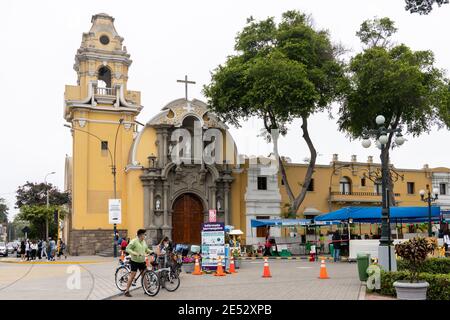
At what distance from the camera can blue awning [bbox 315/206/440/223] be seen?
29953mm

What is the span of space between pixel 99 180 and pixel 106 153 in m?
2.10

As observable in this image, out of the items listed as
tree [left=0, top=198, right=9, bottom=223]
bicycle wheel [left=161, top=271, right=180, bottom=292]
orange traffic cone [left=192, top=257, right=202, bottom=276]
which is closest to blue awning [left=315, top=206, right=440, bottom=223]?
orange traffic cone [left=192, top=257, right=202, bottom=276]

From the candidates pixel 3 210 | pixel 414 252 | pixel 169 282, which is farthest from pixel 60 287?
pixel 3 210

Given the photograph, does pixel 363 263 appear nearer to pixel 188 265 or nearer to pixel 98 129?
pixel 188 265

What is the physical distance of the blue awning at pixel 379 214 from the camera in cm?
2995

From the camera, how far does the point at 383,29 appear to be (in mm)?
40125

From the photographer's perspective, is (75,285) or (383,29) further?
(383,29)

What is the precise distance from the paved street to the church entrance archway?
62.1 feet

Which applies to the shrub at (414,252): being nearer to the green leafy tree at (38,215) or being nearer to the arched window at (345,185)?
the arched window at (345,185)

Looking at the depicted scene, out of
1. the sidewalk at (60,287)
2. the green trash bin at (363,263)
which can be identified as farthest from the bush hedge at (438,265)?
the sidewalk at (60,287)

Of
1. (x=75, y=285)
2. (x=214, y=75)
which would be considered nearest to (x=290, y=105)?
(x=214, y=75)

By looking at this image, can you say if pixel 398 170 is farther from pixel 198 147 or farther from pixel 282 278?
pixel 282 278

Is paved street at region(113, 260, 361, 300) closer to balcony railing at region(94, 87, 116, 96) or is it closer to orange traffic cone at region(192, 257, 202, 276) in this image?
orange traffic cone at region(192, 257, 202, 276)

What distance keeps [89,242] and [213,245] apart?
799 inches
